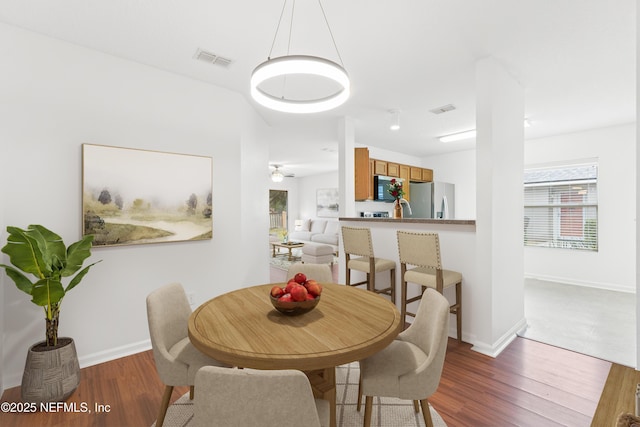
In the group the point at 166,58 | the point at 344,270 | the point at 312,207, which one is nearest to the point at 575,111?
the point at 344,270

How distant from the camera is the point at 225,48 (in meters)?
2.39

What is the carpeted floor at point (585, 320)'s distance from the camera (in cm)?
264

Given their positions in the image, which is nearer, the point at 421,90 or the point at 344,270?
the point at 421,90

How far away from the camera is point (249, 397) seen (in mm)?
829

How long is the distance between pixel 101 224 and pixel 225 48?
1.83m

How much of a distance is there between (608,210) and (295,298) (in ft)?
18.9

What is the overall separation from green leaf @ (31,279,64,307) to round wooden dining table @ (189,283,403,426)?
110 cm

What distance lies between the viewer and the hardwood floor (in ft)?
5.87

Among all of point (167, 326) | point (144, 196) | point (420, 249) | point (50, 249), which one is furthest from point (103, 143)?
point (420, 249)

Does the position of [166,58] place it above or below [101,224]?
above

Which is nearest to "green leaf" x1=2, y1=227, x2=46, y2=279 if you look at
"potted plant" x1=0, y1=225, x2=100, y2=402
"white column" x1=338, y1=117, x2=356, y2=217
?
"potted plant" x1=0, y1=225, x2=100, y2=402

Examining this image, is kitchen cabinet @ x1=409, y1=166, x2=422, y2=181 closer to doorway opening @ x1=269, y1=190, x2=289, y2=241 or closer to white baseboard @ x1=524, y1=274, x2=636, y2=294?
white baseboard @ x1=524, y1=274, x2=636, y2=294

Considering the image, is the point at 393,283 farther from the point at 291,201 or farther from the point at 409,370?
the point at 291,201

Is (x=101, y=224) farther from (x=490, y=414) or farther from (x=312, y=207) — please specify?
(x=312, y=207)
